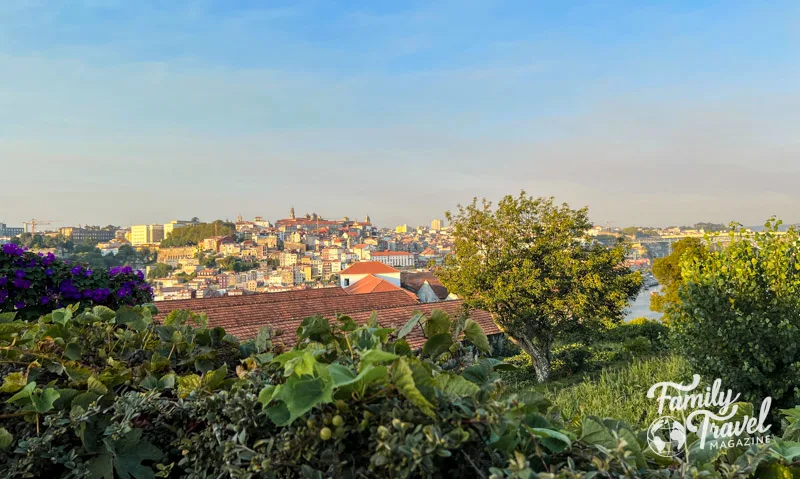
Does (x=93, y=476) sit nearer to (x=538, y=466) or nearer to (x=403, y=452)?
(x=403, y=452)

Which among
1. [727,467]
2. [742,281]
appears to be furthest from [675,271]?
[727,467]

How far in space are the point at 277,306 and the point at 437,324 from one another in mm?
18961

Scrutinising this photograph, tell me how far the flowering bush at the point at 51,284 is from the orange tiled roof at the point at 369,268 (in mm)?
28164

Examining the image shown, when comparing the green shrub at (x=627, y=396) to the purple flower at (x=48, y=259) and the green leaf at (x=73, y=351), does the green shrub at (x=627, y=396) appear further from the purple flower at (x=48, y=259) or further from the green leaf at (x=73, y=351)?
the purple flower at (x=48, y=259)

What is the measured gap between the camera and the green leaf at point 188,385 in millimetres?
1049

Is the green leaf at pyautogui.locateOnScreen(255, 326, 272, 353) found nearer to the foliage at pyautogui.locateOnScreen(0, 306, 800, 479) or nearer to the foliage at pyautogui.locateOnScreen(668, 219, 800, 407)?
the foliage at pyautogui.locateOnScreen(0, 306, 800, 479)

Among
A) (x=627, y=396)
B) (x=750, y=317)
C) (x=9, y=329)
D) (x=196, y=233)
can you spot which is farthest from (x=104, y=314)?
(x=196, y=233)

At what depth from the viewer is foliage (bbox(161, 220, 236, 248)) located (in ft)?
305

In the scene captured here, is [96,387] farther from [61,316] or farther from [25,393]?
[61,316]

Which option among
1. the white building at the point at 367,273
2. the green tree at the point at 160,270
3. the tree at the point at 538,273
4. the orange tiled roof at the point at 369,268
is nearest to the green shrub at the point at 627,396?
the tree at the point at 538,273

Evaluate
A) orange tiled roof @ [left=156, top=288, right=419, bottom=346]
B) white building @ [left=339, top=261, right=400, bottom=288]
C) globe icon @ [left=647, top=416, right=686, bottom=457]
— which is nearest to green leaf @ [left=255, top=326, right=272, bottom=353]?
globe icon @ [left=647, top=416, right=686, bottom=457]

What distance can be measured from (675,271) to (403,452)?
25197 mm

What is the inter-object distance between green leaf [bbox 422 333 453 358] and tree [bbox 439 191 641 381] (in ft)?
37.8

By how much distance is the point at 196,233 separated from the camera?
3787 inches
